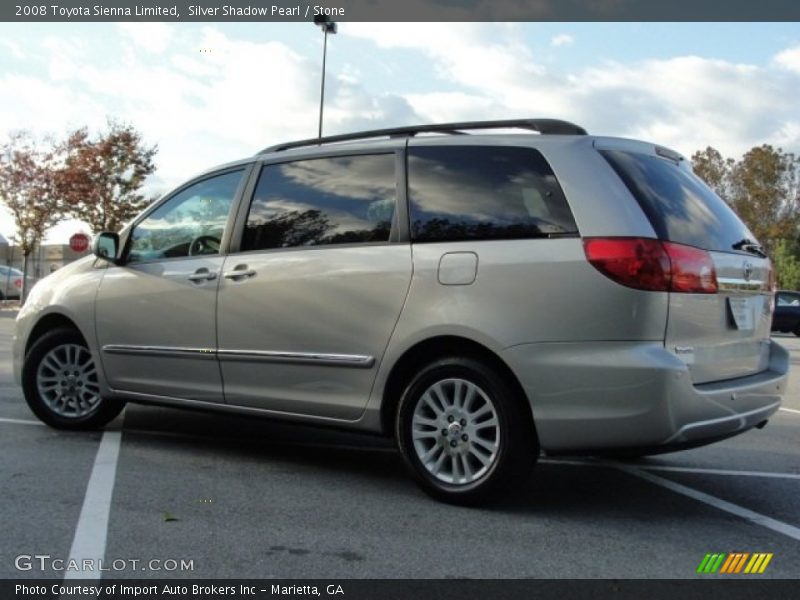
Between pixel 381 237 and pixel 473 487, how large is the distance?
1.39m

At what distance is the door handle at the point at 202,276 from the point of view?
5.05m

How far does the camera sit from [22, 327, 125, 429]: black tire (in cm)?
581

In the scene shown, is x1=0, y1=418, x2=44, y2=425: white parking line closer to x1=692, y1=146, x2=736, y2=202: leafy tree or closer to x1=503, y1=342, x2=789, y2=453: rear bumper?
x1=503, y1=342, x2=789, y2=453: rear bumper

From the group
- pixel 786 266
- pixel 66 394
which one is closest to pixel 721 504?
pixel 66 394

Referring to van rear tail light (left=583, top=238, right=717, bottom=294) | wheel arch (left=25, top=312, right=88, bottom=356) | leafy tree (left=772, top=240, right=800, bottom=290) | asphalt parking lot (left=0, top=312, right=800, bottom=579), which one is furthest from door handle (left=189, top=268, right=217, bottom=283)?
leafy tree (left=772, top=240, right=800, bottom=290)

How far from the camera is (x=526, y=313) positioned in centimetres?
395

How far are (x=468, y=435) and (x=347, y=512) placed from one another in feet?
2.29

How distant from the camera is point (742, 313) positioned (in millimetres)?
4203

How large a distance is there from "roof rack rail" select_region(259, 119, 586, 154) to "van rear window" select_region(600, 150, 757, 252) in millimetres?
321

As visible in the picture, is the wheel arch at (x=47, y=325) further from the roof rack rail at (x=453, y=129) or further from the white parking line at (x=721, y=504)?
the white parking line at (x=721, y=504)

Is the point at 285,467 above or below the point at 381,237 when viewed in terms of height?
below

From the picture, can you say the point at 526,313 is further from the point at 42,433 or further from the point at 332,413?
the point at 42,433

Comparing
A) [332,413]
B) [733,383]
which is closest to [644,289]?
[733,383]

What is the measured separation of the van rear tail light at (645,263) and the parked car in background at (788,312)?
24.6m
